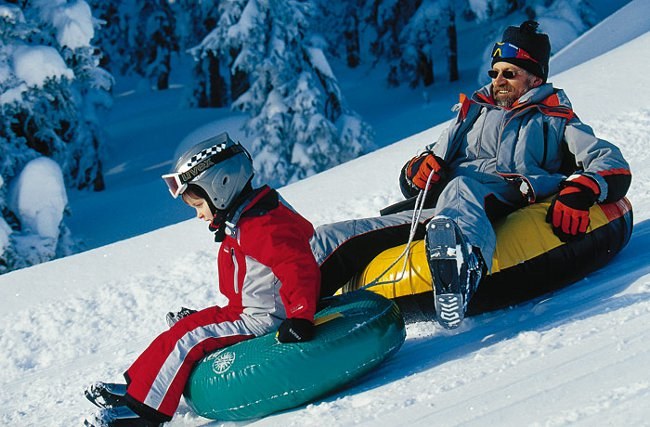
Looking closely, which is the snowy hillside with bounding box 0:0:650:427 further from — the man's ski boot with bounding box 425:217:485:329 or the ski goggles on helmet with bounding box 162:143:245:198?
the ski goggles on helmet with bounding box 162:143:245:198

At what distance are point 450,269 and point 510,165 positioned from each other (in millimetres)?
1208

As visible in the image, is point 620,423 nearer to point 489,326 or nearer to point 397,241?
point 489,326

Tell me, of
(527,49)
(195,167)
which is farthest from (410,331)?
(527,49)

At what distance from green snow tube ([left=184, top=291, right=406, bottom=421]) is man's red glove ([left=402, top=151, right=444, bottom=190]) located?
1215 mm

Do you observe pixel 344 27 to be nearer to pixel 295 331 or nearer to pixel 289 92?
pixel 289 92

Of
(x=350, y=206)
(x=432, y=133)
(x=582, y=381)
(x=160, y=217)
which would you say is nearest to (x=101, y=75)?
(x=160, y=217)

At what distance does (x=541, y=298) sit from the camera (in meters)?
4.08

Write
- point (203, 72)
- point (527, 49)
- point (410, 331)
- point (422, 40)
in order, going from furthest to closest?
point (203, 72)
point (422, 40)
point (527, 49)
point (410, 331)

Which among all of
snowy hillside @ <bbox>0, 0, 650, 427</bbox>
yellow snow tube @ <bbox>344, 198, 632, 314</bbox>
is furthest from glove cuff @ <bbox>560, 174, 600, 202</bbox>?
snowy hillside @ <bbox>0, 0, 650, 427</bbox>

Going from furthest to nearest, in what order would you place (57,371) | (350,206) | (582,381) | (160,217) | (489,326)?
(160,217), (350,206), (57,371), (489,326), (582,381)

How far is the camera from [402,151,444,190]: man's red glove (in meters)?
4.48

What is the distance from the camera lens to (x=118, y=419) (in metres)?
3.36

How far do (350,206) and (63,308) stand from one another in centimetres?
232

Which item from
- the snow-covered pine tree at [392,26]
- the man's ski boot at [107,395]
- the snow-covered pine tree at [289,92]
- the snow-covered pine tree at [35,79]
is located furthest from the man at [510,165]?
the snow-covered pine tree at [392,26]
